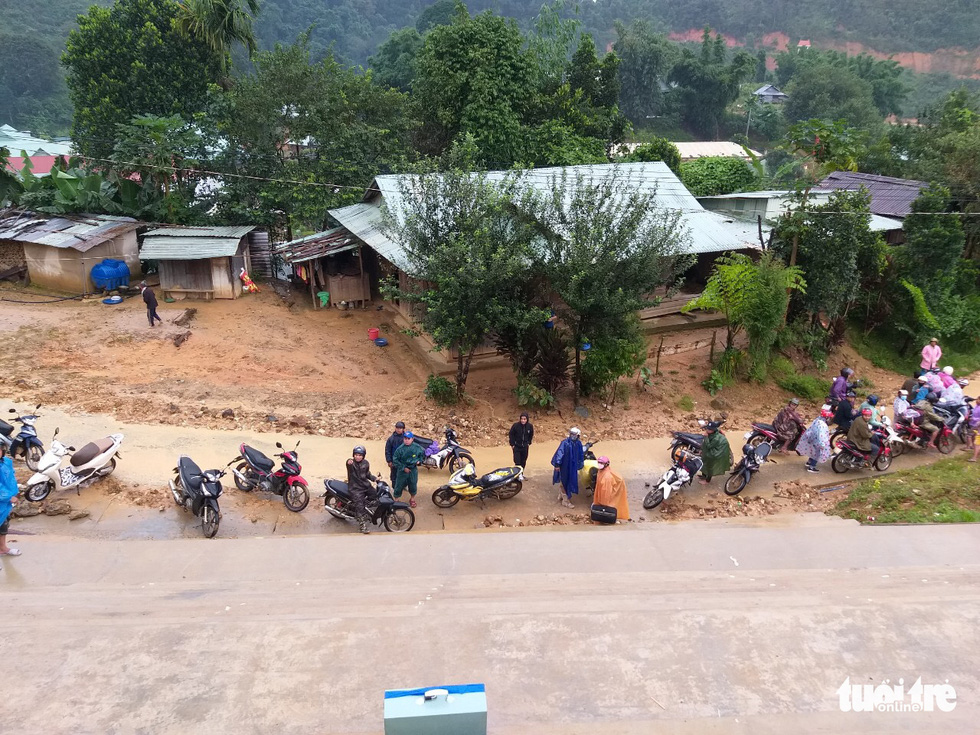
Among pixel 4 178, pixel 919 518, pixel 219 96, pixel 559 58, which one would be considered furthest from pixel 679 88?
pixel 919 518

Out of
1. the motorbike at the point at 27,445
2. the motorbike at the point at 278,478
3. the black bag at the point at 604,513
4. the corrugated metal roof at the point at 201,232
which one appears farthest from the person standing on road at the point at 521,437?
the corrugated metal roof at the point at 201,232

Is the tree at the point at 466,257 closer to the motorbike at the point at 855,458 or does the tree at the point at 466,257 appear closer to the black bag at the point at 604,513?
the black bag at the point at 604,513

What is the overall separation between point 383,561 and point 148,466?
4.74 meters

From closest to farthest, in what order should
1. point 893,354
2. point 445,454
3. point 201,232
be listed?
1. point 445,454
2. point 893,354
3. point 201,232

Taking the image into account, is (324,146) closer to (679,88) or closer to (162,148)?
(162,148)

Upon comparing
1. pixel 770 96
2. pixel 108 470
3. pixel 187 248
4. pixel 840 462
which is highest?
pixel 770 96

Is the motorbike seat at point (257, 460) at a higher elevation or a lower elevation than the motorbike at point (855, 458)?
higher

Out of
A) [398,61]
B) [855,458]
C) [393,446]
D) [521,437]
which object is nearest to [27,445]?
[393,446]

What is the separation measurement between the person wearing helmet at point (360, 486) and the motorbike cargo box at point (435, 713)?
398cm

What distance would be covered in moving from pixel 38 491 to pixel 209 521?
2.61 meters

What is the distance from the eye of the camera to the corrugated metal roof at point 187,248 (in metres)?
18.3

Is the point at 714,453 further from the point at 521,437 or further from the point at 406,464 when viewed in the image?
the point at 406,464

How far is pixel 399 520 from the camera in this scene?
9.05 m

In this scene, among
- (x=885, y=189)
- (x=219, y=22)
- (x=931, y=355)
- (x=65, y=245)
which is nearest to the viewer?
(x=931, y=355)
